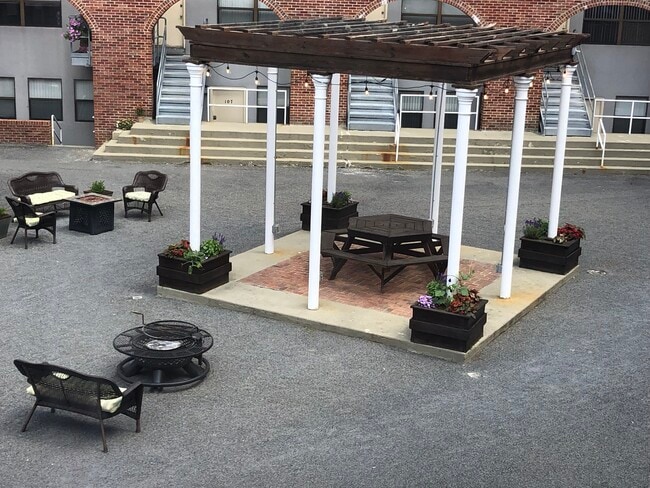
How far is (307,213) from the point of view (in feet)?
59.5

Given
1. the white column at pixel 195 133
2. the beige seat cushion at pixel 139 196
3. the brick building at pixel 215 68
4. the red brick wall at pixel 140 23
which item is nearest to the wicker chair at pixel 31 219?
the beige seat cushion at pixel 139 196

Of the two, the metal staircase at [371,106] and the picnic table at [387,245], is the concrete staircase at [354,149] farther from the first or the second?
the picnic table at [387,245]

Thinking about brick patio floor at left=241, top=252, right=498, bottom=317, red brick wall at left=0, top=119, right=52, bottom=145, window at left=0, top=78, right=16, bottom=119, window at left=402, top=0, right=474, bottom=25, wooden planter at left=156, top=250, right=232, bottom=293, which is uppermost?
window at left=402, top=0, right=474, bottom=25

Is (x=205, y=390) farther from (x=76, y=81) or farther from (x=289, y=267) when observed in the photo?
(x=76, y=81)

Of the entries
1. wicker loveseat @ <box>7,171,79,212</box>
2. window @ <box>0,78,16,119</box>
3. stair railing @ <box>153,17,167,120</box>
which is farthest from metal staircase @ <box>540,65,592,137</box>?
window @ <box>0,78,16,119</box>

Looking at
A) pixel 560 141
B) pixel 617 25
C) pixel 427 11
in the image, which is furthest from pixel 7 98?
pixel 560 141

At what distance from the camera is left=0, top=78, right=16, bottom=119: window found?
30391 millimetres

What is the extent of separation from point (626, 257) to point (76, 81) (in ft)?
63.6

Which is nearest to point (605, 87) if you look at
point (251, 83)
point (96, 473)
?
point (251, 83)

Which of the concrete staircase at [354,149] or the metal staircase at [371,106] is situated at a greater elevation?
the metal staircase at [371,106]

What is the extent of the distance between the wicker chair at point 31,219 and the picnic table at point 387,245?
16.5ft

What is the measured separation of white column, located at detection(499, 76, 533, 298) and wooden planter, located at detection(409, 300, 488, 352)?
185cm

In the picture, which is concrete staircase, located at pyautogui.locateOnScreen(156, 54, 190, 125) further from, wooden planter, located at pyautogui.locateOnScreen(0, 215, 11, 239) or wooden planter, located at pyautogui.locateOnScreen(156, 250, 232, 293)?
wooden planter, located at pyautogui.locateOnScreen(156, 250, 232, 293)

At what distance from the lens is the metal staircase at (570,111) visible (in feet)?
88.8
